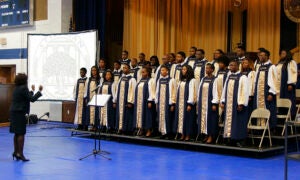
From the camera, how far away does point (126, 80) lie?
35.6ft

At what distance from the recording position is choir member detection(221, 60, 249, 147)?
348 inches

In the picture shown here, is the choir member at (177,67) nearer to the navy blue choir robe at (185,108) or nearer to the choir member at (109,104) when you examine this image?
the navy blue choir robe at (185,108)

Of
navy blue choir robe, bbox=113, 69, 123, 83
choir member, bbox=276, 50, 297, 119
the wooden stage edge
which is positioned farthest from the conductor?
choir member, bbox=276, 50, 297, 119

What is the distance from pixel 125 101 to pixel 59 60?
11.8ft

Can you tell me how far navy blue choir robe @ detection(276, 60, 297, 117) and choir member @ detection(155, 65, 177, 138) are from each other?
2.32 metres

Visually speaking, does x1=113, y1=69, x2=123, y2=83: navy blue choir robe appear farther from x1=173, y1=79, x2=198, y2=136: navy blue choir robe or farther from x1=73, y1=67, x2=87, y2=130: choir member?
x1=173, y1=79, x2=198, y2=136: navy blue choir robe

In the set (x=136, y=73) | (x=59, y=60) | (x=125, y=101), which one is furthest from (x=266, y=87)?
(x=59, y=60)

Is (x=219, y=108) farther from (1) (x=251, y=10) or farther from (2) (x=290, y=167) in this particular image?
(1) (x=251, y=10)

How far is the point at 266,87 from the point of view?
9438 mm

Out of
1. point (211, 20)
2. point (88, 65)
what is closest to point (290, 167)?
point (88, 65)

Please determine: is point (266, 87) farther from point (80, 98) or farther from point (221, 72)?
point (80, 98)

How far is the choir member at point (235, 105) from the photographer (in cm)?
884

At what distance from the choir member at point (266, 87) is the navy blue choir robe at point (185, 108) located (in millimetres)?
1317

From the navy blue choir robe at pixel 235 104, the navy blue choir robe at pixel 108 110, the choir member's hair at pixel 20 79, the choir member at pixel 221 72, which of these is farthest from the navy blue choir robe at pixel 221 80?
the choir member's hair at pixel 20 79
